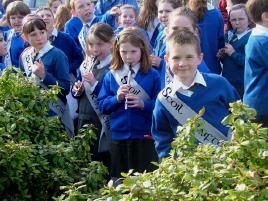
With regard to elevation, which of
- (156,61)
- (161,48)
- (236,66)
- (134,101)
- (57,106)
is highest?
(161,48)

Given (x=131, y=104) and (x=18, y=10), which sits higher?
(x=18, y=10)

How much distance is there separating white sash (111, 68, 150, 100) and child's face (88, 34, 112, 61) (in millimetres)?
532

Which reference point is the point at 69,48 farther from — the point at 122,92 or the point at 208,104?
the point at 208,104

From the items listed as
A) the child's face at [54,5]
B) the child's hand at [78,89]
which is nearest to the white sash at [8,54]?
the child's hand at [78,89]

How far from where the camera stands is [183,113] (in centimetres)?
455

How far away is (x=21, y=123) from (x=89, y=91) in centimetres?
204

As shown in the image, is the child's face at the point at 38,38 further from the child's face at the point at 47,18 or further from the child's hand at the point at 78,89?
the child's face at the point at 47,18

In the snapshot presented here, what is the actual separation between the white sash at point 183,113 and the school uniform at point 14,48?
3587mm

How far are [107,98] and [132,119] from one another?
294mm

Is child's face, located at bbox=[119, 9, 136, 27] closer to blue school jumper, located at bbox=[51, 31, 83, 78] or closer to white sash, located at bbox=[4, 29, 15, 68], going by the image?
blue school jumper, located at bbox=[51, 31, 83, 78]

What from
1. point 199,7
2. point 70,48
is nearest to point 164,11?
point 199,7

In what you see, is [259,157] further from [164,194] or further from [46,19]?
[46,19]

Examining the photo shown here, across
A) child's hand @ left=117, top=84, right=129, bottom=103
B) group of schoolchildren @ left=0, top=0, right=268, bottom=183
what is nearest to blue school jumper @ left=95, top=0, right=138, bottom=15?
group of schoolchildren @ left=0, top=0, right=268, bottom=183

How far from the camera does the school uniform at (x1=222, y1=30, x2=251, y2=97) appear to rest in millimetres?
6871
